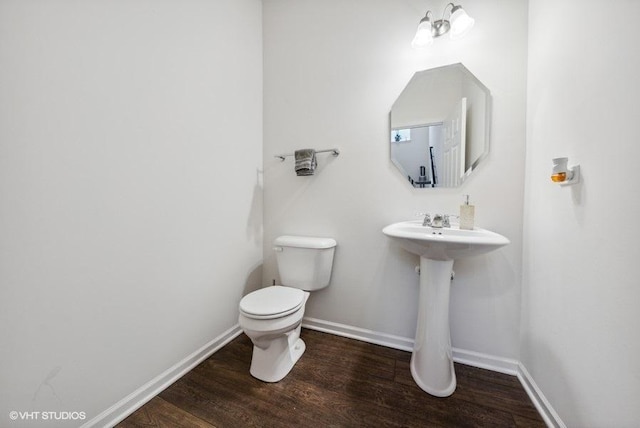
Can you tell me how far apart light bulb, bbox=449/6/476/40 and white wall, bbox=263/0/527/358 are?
0.12 meters

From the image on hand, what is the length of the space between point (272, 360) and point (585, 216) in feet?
4.88

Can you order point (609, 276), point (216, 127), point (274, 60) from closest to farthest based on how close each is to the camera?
point (609, 276), point (216, 127), point (274, 60)

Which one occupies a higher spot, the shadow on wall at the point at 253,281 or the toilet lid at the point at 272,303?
the toilet lid at the point at 272,303

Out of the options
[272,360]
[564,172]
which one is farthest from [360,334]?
[564,172]

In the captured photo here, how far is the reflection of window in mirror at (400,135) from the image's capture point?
1.40 metres

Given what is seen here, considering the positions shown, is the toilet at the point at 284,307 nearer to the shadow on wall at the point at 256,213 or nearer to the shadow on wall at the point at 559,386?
the shadow on wall at the point at 256,213

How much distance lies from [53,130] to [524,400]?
2254mm

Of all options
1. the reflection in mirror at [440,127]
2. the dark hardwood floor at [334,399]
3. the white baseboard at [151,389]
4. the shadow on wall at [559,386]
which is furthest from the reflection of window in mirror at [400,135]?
the white baseboard at [151,389]

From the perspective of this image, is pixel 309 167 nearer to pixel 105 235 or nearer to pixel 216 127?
pixel 216 127

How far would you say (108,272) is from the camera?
0.94 meters

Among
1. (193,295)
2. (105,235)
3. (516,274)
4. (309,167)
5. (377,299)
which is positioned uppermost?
(309,167)

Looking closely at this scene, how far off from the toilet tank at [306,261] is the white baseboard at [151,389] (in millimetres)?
591

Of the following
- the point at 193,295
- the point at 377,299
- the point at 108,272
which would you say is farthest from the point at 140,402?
the point at 377,299

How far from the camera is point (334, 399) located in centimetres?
109
